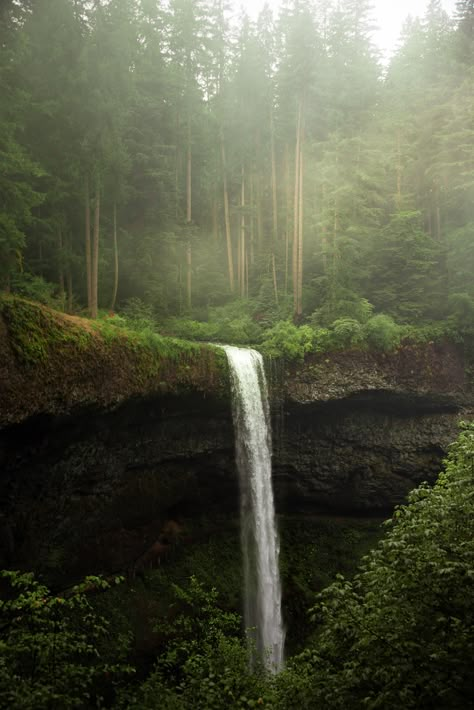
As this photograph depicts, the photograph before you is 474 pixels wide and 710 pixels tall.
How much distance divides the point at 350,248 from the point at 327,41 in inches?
515

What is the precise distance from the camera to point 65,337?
35.6 feet

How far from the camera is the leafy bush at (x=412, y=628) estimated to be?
541 centimetres

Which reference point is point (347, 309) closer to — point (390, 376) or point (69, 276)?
point (390, 376)

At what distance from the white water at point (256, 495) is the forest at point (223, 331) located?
0.71 m

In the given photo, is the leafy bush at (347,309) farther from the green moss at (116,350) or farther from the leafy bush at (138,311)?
the leafy bush at (138,311)

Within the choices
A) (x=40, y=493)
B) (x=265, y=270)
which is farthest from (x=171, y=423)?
(x=265, y=270)


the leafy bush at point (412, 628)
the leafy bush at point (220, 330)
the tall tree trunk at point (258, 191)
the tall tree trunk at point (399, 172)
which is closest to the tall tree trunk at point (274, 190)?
the tall tree trunk at point (258, 191)

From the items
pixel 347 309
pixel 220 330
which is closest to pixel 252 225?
pixel 220 330

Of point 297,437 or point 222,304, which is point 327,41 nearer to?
point 222,304

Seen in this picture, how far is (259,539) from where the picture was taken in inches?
613

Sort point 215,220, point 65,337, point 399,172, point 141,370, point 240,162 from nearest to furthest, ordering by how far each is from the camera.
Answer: point 65,337
point 141,370
point 399,172
point 240,162
point 215,220

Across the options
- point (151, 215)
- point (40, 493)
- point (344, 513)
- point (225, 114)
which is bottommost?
point (344, 513)

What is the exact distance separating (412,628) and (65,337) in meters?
8.91

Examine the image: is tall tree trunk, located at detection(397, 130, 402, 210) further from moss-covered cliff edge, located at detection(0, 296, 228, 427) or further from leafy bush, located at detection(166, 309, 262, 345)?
moss-covered cliff edge, located at detection(0, 296, 228, 427)
